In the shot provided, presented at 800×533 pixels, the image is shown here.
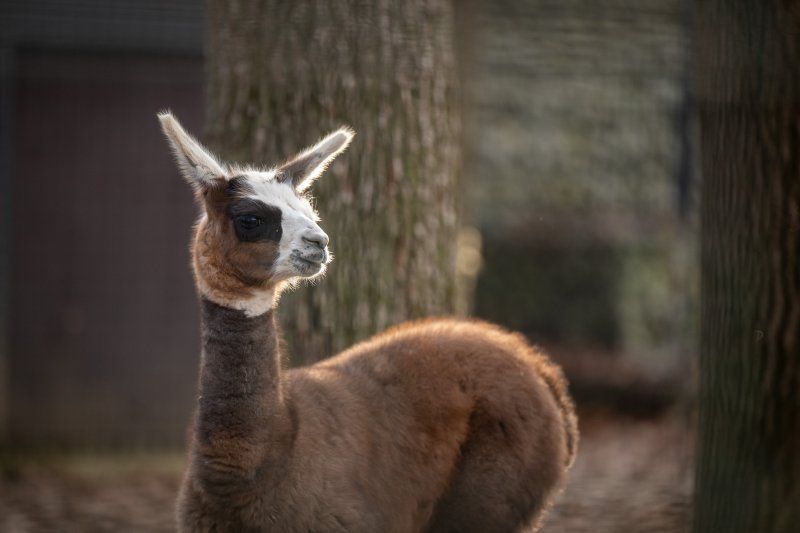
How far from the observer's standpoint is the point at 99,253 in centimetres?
1002

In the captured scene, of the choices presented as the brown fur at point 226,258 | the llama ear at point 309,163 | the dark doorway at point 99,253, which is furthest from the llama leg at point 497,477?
the dark doorway at point 99,253

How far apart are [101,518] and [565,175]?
21.2 feet

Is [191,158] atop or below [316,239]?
atop

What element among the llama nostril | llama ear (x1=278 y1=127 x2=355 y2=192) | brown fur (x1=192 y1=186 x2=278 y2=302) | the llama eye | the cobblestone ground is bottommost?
the cobblestone ground

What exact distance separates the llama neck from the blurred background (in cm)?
344

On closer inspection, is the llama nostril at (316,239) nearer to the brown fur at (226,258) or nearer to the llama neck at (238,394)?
the brown fur at (226,258)

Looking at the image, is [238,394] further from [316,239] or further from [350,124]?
[350,124]

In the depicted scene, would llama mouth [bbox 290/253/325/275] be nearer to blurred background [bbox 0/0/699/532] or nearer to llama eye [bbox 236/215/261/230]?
llama eye [bbox 236/215/261/230]

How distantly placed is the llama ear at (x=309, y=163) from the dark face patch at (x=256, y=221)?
0.31 meters

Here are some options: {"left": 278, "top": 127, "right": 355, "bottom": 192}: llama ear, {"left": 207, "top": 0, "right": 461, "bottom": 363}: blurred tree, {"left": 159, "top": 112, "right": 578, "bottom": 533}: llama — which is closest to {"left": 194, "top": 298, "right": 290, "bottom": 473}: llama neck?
{"left": 159, "top": 112, "right": 578, "bottom": 533}: llama

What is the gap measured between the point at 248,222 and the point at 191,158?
351 mm

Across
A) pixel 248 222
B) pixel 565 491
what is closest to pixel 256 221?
pixel 248 222

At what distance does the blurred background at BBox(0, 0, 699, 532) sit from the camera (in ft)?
31.5

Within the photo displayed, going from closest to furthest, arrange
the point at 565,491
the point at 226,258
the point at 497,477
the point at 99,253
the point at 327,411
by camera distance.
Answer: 1. the point at 226,258
2. the point at 327,411
3. the point at 497,477
4. the point at 565,491
5. the point at 99,253
